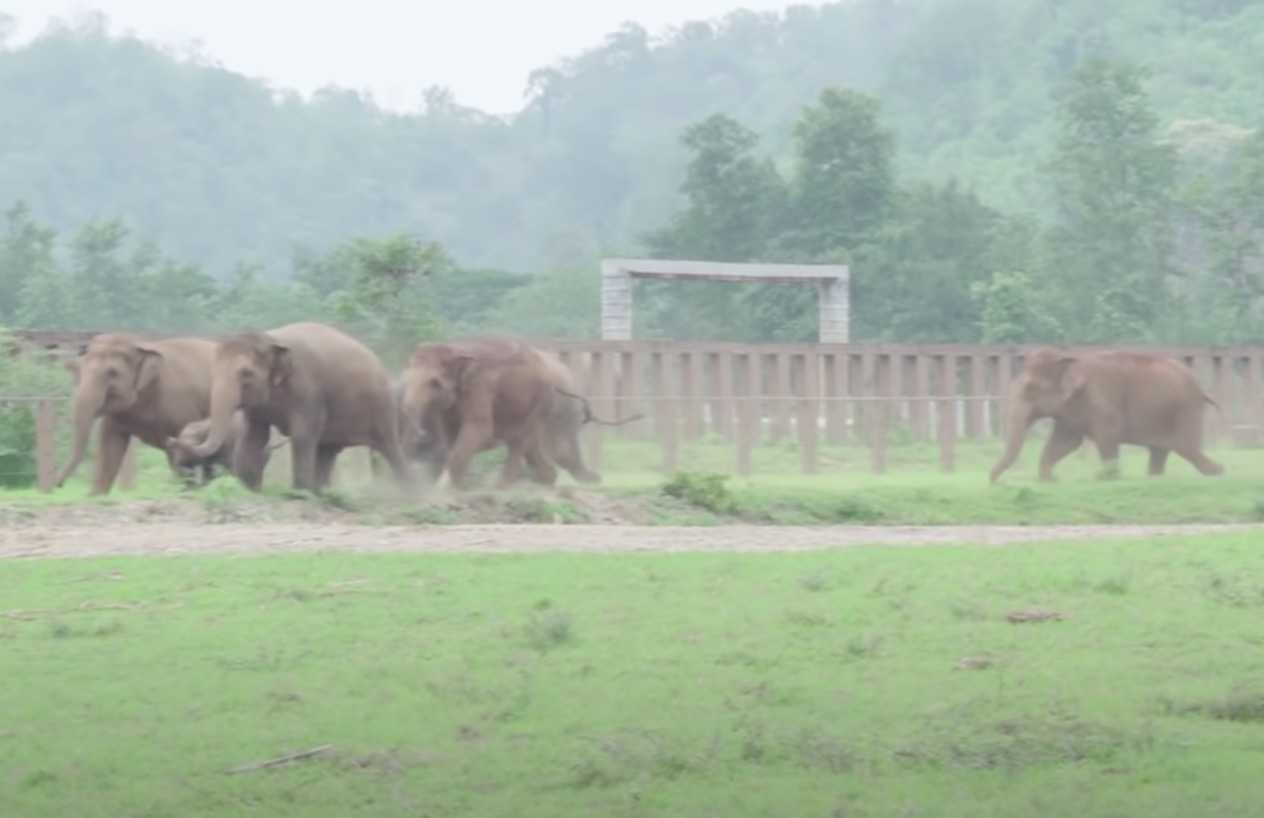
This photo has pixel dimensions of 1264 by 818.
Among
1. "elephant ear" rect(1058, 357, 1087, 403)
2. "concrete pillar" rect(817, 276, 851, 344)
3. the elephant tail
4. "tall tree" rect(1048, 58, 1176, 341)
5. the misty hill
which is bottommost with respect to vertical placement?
the elephant tail

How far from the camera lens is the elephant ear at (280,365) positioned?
20641 millimetres

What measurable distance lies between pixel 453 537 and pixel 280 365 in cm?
386

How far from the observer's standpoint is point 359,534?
1764 cm

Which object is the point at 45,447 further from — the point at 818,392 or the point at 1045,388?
the point at 818,392

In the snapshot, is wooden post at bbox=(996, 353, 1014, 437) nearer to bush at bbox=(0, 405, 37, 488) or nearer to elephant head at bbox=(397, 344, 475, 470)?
elephant head at bbox=(397, 344, 475, 470)

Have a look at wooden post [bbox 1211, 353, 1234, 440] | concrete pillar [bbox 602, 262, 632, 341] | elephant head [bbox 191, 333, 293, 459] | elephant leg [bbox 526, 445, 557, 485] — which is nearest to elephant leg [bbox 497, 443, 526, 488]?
elephant leg [bbox 526, 445, 557, 485]

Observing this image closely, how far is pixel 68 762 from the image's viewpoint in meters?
8.74

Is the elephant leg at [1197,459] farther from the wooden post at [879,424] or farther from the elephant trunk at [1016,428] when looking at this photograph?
the wooden post at [879,424]

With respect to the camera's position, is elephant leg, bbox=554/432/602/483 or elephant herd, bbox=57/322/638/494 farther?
elephant leg, bbox=554/432/602/483

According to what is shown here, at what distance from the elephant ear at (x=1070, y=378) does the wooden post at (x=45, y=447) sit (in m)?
11.5

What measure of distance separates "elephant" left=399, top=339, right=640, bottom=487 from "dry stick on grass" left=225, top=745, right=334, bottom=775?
13.6 meters

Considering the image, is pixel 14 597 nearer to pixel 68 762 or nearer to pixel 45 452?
pixel 68 762

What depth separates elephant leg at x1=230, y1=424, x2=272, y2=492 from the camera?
20984mm

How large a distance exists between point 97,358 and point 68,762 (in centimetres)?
1319
